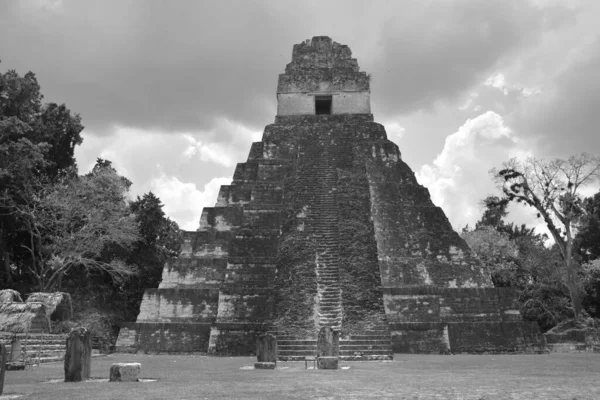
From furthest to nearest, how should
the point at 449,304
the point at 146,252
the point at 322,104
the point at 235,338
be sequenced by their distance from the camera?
the point at 146,252
the point at 322,104
the point at 449,304
the point at 235,338

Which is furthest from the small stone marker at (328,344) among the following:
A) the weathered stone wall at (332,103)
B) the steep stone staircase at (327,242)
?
the weathered stone wall at (332,103)

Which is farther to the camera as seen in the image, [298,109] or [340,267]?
[298,109]

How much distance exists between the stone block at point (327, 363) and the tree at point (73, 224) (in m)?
12.8

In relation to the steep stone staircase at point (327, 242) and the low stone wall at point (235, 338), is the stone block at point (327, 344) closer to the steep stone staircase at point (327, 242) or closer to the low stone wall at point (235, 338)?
the steep stone staircase at point (327, 242)

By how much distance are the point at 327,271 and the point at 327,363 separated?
420cm

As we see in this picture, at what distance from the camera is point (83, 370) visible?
6969 millimetres

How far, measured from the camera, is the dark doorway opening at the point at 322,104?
68.6 feet

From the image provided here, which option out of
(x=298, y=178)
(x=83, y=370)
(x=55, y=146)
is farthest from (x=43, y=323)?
(x=55, y=146)

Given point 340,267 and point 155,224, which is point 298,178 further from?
point 155,224

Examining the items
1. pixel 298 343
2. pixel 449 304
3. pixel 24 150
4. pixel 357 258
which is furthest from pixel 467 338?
pixel 24 150

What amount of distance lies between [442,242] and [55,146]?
15657 millimetres

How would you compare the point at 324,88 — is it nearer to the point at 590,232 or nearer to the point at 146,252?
the point at 146,252

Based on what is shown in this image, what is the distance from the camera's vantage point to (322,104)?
2177 centimetres

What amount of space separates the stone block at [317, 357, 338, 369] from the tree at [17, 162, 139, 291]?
1280 cm
